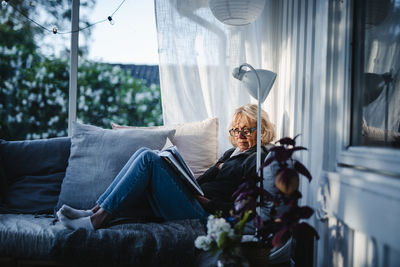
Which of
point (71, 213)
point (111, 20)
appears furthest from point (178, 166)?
point (111, 20)

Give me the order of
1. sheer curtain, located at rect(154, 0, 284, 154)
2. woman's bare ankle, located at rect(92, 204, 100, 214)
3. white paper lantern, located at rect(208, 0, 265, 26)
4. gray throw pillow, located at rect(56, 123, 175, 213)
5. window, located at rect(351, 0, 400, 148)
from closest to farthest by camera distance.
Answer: window, located at rect(351, 0, 400, 148)
woman's bare ankle, located at rect(92, 204, 100, 214)
gray throw pillow, located at rect(56, 123, 175, 213)
white paper lantern, located at rect(208, 0, 265, 26)
sheer curtain, located at rect(154, 0, 284, 154)

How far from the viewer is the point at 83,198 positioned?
2.01m

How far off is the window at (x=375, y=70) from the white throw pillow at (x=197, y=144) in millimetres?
1172

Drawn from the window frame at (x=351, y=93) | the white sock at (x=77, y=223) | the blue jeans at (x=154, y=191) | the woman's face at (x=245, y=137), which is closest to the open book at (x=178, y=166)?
the blue jeans at (x=154, y=191)

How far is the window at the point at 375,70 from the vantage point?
1.38 metres

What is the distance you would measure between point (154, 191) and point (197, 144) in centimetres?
70

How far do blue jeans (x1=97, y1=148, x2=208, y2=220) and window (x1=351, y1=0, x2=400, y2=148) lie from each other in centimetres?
83

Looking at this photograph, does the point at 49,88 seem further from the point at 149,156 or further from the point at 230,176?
the point at 230,176

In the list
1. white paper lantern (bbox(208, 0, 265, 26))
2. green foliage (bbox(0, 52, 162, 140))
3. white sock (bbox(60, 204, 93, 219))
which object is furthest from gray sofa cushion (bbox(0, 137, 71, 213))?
white paper lantern (bbox(208, 0, 265, 26))

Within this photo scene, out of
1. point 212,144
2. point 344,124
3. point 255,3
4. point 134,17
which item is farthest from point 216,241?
point 134,17

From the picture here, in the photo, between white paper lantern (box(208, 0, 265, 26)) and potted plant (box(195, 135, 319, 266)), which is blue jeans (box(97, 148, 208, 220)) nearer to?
potted plant (box(195, 135, 319, 266))

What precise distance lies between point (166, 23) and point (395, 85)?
72.4 inches

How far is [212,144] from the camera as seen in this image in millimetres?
2482

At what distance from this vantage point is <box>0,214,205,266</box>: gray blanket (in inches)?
60.4
